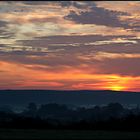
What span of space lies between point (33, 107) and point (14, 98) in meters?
17.7

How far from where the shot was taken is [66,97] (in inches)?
2173

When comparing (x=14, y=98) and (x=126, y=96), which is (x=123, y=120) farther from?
(x=14, y=98)

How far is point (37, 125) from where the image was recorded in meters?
26.4

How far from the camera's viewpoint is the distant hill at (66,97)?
5266 cm

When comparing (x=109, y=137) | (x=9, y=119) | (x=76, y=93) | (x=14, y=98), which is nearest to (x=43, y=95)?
(x=76, y=93)

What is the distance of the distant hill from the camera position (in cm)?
5266

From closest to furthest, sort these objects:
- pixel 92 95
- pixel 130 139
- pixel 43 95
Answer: pixel 130 139 < pixel 43 95 < pixel 92 95

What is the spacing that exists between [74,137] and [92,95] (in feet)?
134

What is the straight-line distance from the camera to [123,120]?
89.9 ft

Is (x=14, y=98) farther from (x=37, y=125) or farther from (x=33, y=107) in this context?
(x=37, y=125)

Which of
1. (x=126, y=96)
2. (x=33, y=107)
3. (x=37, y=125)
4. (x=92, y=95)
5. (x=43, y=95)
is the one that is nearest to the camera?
(x=37, y=125)

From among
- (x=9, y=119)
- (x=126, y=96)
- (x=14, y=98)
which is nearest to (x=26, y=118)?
(x=9, y=119)

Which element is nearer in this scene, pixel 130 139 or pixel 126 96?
pixel 130 139

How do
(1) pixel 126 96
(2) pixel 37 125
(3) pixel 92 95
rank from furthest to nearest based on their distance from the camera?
(3) pixel 92 95 → (1) pixel 126 96 → (2) pixel 37 125
